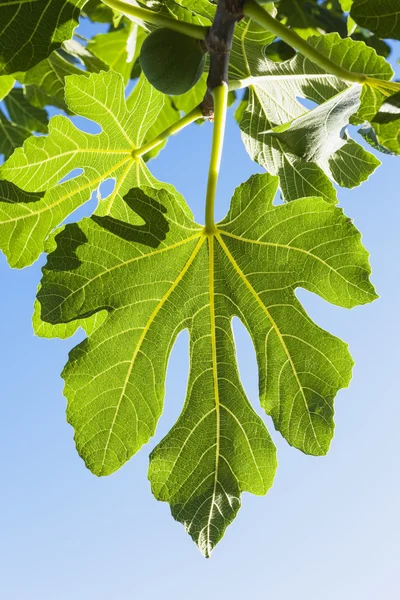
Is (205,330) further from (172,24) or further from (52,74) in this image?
(52,74)

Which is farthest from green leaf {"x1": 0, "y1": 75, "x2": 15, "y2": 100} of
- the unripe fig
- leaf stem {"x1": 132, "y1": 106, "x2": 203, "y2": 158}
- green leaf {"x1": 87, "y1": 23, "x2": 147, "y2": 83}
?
the unripe fig

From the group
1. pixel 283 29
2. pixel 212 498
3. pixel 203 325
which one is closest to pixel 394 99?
pixel 283 29

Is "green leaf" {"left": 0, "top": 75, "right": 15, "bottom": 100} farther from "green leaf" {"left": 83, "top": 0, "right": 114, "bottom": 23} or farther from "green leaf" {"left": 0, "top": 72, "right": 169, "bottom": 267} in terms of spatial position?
"green leaf" {"left": 83, "top": 0, "right": 114, "bottom": 23}

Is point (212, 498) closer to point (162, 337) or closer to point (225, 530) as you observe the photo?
point (225, 530)

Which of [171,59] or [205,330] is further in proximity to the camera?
[205,330]

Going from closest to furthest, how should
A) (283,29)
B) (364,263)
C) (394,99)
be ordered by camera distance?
(283,29)
(394,99)
(364,263)

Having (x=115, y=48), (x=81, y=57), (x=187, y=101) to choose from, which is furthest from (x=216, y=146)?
(x=115, y=48)
